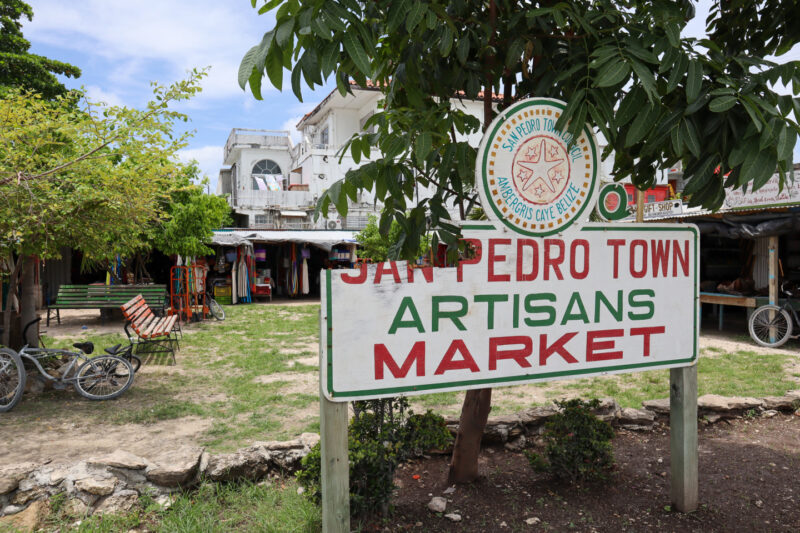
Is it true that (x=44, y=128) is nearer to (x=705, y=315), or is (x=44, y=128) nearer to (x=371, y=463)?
(x=371, y=463)

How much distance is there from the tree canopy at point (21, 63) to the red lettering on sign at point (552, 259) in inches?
685

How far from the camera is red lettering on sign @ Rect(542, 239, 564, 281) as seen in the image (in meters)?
2.67

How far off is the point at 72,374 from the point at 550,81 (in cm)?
655

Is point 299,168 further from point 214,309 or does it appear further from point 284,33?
point 284,33

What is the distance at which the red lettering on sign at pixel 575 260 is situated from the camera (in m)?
2.72

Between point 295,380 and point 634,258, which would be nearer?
point 634,258

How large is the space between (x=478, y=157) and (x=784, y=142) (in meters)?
1.24

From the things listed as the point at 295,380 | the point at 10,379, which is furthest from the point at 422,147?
the point at 10,379

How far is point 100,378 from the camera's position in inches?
245

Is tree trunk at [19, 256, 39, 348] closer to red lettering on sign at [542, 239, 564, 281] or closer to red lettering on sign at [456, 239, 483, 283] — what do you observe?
red lettering on sign at [456, 239, 483, 283]

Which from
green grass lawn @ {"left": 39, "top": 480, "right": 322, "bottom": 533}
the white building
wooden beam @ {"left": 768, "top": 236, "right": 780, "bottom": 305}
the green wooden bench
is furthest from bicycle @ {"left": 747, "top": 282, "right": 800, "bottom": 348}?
the white building

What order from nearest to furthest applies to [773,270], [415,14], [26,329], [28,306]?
[415,14] → [26,329] → [28,306] → [773,270]

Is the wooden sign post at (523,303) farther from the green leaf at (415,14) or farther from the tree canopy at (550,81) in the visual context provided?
A: the green leaf at (415,14)

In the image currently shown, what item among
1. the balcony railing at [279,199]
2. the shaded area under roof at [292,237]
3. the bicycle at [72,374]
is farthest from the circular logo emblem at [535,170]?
the balcony railing at [279,199]
